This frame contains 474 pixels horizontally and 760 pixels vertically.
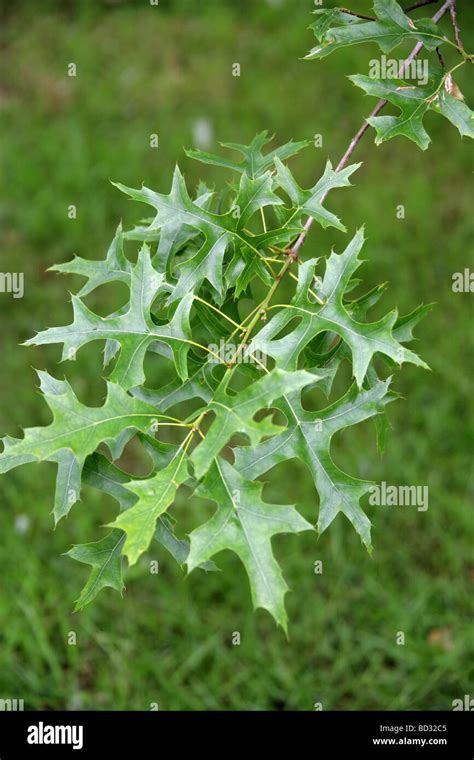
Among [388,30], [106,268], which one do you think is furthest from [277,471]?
[388,30]

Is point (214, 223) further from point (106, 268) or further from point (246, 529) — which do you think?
point (246, 529)

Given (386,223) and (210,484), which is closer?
(210,484)

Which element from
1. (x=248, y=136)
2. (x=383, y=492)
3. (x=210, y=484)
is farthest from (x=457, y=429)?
(x=210, y=484)

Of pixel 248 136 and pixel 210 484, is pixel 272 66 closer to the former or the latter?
pixel 248 136

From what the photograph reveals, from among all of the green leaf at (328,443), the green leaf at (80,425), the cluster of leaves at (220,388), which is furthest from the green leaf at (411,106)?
the green leaf at (80,425)

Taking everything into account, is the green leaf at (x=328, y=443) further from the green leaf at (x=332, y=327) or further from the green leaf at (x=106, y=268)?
the green leaf at (x=106, y=268)
